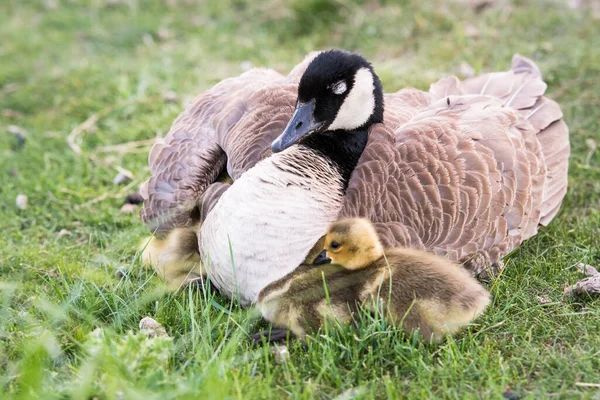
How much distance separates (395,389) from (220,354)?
0.84 m

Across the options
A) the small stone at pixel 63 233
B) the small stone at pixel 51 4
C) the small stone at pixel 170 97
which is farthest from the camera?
the small stone at pixel 51 4

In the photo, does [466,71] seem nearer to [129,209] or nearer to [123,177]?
[123,177]

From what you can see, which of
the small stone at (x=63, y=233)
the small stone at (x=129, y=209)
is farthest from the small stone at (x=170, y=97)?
the small stone at (x=63, y=233)

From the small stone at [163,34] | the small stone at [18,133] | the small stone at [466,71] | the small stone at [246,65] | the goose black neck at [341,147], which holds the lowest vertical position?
the small stone at [18,133]

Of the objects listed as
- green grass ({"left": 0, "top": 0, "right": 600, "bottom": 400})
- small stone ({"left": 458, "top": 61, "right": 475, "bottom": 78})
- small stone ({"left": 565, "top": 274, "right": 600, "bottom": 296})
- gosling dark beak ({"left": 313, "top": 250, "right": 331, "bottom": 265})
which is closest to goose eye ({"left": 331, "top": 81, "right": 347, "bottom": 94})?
gosling dark beak ({"left": 313, "top": 250, "right": 331, "bottom": 265})

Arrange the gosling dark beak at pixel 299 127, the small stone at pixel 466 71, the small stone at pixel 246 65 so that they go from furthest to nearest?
the small stone at pixel 246 65 → the small stone at pixel 466 71 → the gosling dark beak at pixel 299 127

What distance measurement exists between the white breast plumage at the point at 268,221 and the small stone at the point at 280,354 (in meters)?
0.32

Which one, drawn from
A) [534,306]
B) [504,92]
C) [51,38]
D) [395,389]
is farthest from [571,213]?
[51,38]

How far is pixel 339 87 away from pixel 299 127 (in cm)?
32

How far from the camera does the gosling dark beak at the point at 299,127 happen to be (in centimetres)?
387

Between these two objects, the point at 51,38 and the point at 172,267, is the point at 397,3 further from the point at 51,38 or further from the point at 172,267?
the point at 172,267

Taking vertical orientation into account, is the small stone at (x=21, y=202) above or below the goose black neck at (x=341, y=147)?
below

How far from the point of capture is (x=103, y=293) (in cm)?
401

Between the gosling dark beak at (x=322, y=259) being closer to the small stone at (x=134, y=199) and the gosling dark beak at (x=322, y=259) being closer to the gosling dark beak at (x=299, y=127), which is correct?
the gosling dark beak at (x=299, y=127)
